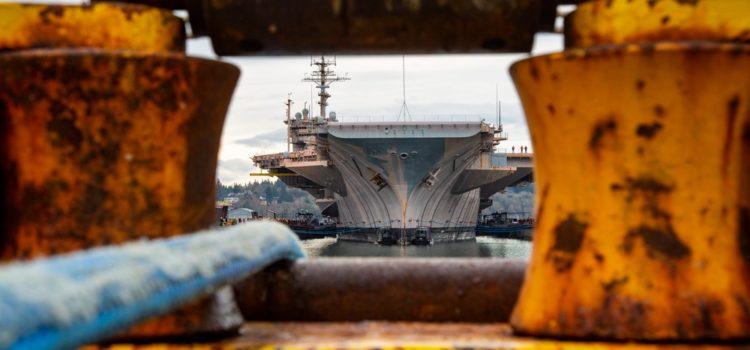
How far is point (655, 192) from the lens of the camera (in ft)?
7.45

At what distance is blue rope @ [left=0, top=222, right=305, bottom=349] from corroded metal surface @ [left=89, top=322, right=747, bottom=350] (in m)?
0.30

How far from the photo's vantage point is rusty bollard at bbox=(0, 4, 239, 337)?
2.33m

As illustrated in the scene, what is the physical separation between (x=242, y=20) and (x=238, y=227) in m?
0.58

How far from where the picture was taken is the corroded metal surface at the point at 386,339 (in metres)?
2.21

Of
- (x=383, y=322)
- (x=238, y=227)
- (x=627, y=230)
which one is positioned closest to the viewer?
(x=627, y=230)

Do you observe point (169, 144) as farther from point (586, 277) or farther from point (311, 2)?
point (586, 277)

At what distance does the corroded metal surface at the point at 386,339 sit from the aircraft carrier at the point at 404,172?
36438 mm

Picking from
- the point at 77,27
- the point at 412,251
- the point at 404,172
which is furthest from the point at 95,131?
the point at 412,251

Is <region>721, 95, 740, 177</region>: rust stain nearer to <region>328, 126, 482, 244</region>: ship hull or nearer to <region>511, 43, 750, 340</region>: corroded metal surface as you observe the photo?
<region>511, 43, 750, 340</region>: corroded metal surface

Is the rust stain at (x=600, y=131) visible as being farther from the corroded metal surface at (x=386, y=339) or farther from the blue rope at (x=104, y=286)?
the blue rope at (x=104, y=286)

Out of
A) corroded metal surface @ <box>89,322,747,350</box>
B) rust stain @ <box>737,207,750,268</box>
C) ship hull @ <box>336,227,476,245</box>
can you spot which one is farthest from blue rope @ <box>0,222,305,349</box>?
ship hull @ <box>336,227,476,245</box>

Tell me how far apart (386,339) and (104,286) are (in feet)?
3.64

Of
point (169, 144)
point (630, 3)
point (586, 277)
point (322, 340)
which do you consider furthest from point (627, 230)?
point (169, 144)

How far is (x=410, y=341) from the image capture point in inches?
90.6
